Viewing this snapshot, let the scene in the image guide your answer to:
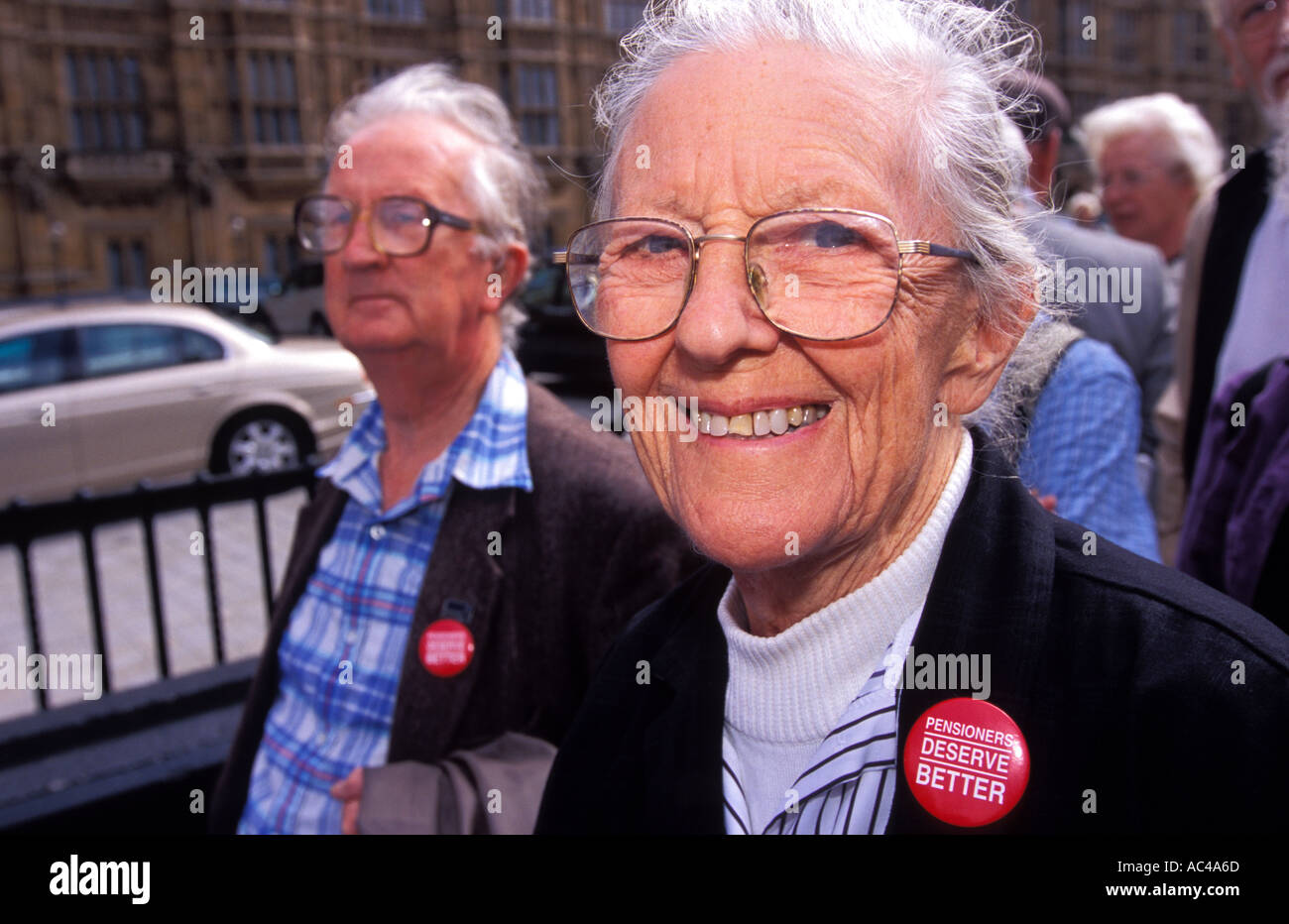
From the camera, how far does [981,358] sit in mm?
1264

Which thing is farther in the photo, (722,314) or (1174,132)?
(1174,132)

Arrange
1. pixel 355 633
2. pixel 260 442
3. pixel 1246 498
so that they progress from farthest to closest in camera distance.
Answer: pixel 260 442
pixel 355 633
pixel 1246 498

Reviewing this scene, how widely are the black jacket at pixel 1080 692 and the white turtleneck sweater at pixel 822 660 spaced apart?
4 centimetres

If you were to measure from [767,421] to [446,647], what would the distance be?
96 cm

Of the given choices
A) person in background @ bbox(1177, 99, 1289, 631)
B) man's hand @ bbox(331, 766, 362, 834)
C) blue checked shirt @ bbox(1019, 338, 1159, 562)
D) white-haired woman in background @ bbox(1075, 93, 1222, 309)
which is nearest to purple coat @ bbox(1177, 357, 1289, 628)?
person in background @ bbox(1177, 99, 1289, 631)

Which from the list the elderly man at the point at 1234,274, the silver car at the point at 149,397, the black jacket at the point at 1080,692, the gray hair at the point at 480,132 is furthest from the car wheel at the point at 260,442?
the black jacket at the point at 1080,692

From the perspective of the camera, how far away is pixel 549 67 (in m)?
24.0

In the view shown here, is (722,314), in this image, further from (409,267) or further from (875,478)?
(409,267)

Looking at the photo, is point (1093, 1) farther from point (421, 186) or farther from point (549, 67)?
point (421, 186)

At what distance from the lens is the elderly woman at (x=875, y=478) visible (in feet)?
3.41

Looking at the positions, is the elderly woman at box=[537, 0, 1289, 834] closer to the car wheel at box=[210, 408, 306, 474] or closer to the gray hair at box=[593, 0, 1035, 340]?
the gray hair at box=[593, 0, 1035, 340]

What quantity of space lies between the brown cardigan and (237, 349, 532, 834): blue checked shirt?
5cm

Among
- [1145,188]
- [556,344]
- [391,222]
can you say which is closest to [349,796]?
[391,222]
